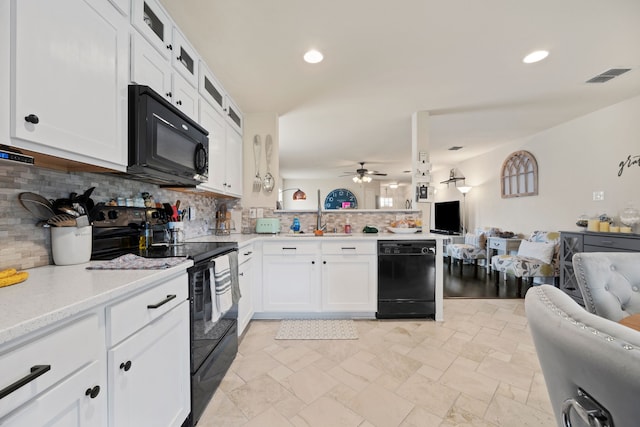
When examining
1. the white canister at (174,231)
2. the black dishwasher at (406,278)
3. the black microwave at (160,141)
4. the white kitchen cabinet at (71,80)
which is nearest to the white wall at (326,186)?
the black dishwasher at (406,278)

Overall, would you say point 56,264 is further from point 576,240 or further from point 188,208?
point 576,240

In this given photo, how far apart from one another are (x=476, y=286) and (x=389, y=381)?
300 cm

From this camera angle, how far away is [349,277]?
270cm

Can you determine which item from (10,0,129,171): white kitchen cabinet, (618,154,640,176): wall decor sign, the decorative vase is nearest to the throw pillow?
the decorative vase

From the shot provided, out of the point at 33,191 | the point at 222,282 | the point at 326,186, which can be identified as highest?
the point at 326,186

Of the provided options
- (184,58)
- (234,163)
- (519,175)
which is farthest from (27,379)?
(519,175)

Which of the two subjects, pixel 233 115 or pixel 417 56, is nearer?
pixel 417 56

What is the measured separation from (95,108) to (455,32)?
7.45 ft

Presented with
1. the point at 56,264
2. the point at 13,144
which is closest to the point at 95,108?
the point at 13,144

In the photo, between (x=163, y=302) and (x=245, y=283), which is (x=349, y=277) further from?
(x=163, y=302)

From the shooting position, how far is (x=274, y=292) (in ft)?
8.90

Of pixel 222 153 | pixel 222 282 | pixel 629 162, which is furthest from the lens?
pixel 629 162

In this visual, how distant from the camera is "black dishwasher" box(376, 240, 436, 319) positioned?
2.69 m

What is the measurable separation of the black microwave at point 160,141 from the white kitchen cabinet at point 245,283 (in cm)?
79
